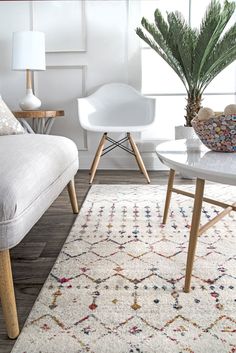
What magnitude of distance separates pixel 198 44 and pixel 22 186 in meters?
2.07

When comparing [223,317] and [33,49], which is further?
[33,49]

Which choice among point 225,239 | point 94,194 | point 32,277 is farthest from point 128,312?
point 94,194

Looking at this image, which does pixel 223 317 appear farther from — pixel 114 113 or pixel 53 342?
pixel 114 113

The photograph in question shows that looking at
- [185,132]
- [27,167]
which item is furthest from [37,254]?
[185,132]

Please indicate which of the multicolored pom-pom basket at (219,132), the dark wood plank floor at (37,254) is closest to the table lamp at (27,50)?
the dark wood plank floor at (37,254)

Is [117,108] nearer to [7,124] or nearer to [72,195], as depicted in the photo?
[72,195]

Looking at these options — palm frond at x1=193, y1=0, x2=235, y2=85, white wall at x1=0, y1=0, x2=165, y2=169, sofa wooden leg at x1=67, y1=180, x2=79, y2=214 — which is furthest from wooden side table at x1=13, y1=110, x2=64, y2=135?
palm frond at x1=193, y1=0, x2=235, y2=85

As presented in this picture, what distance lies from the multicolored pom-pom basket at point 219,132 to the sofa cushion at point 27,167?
22.4 inches

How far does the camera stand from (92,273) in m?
1.42

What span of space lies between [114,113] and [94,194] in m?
0.98

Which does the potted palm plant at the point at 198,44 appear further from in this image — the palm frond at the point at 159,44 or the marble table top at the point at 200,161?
the marble table top at the point at 200,161

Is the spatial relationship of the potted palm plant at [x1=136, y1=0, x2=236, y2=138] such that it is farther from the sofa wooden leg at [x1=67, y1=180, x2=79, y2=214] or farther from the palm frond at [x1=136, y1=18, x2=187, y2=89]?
the sofa wooden leg at [x1=67, y1=180, x2=79, y2=214]

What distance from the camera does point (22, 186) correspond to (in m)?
1.11

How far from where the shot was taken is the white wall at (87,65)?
329cm
